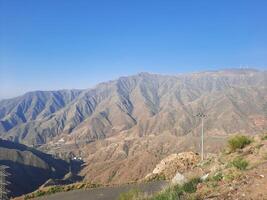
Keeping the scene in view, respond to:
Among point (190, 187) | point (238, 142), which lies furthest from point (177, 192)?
point (238, 142)

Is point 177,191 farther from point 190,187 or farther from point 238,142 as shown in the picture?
point 238,142

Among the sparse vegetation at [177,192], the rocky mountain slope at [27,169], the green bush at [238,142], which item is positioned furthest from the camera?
the rocky mountain slope at [27,169]

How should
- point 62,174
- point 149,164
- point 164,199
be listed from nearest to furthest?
point 164,199, point 149,164, point 62,174

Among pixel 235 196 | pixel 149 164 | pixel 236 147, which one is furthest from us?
pixel 149 164

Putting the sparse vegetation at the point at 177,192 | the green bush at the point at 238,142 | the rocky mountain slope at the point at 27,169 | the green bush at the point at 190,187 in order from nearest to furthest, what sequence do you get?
the sparse vegetation at the point at 177,192 < the green bush at the point at 190,187 < the green bush at the point at 238,142 < the rocky mountain slope at the point at 27,169

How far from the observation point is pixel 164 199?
35.4 feet

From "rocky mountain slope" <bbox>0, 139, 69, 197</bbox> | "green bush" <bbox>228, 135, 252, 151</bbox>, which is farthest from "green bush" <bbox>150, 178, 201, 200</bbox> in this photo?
"rocky mountain slope" <bbox>0, 139, 69, 197</bbox>

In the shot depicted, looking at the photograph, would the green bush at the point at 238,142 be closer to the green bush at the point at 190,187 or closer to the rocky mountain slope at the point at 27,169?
the green bush at the point at 190,187

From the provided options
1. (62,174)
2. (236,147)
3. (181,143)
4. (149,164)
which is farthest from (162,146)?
(236,147)

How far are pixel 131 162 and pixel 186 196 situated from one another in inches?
4959

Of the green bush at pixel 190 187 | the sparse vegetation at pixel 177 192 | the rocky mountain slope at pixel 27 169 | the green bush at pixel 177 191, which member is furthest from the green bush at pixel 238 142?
the rocky mountain slope at pixel 27 169

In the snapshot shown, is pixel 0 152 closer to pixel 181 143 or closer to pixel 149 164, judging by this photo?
pixel 149 164

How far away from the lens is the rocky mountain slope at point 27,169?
5300 inches

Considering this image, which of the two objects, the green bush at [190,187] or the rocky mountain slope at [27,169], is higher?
the green bush at [190,187]
